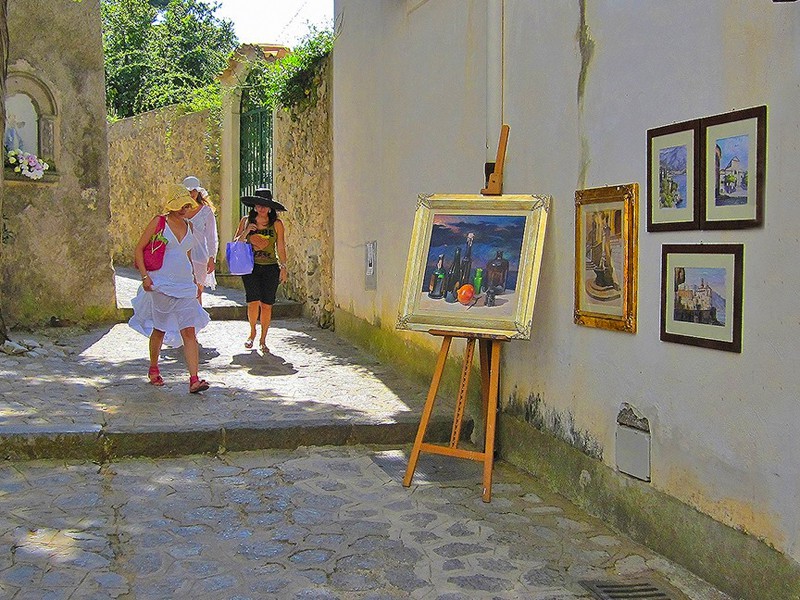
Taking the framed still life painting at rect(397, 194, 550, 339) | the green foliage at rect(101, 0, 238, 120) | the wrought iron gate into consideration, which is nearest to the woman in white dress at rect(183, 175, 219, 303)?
the framed still life painting at rect(397, 194, 550, 339)

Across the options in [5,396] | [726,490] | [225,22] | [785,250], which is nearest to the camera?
[785,250]

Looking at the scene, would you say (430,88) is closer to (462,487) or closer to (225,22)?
(462,487)

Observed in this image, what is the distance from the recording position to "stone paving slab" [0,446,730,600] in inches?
146

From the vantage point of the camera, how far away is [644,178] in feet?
13.6

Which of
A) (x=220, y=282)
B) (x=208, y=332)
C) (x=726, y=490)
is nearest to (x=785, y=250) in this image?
(x=726, y=490)

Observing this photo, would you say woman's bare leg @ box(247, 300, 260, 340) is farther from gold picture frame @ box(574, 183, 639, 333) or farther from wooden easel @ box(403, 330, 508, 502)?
gold picture frame @ box(574, 183, 639, 333)

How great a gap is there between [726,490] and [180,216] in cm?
466

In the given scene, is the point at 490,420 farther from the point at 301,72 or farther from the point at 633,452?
the point at 301,72

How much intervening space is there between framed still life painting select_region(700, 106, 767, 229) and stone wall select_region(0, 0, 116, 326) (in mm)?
8226

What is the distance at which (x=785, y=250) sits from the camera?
10.7 feet

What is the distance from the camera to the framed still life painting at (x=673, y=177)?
3750 millimetres

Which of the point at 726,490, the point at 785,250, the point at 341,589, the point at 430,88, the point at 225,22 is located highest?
the point at 225,22

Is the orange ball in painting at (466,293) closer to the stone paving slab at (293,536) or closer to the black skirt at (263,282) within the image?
the stone paving slab at (293,536)

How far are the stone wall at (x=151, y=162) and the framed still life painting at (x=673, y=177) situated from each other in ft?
39.5
